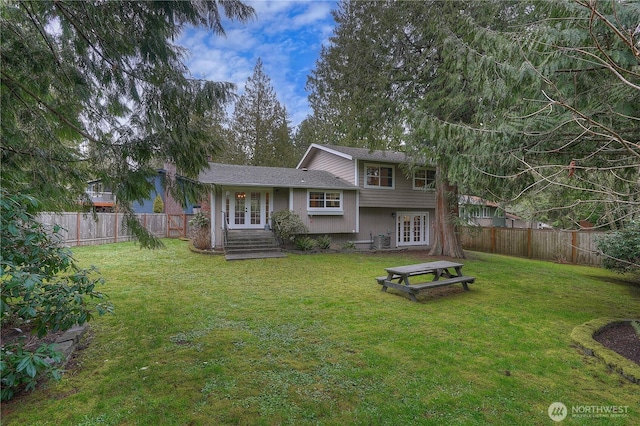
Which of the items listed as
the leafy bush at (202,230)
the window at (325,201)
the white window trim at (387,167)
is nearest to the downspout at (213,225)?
the leafy bush at (202,230)

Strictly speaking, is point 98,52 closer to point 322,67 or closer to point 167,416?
point 167,416

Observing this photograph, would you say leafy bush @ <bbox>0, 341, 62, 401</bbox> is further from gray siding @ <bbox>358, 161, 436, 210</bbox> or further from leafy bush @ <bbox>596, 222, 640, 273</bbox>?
gray siding @ <bbox>358, 161, 436, 210</bbox>

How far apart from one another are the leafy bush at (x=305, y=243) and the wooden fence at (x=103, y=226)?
567cm

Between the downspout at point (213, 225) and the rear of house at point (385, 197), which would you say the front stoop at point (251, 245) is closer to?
the downspout at point (213, 225)

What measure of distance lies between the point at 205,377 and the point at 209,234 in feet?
33.3

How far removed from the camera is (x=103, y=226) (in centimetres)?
1450

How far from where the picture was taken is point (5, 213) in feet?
7.56

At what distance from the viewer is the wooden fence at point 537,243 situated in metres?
12.3

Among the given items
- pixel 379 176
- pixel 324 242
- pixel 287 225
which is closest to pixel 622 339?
pixel 287 225

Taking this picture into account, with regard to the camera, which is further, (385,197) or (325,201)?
(385,197)

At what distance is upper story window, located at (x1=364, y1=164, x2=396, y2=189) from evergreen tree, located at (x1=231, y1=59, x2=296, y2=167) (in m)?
13.2

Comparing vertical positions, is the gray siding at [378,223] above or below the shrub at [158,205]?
below

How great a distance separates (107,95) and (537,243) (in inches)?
660

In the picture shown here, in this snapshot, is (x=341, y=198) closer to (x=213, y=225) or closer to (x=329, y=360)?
(x=213, y=225)
